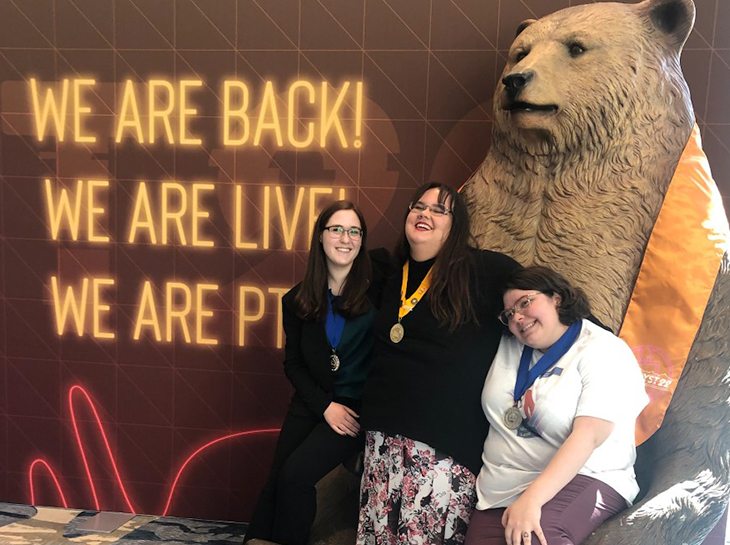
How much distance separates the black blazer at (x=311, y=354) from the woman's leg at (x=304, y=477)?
0.27 ft

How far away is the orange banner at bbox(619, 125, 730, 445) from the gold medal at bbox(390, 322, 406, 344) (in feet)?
1.84

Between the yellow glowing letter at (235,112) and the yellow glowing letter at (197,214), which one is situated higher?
the yellow glowing letter at (235,112)

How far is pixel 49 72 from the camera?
2.39 m

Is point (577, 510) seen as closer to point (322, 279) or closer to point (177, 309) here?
point (322, 279)

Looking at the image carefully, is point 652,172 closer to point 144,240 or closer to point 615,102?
point 615,102

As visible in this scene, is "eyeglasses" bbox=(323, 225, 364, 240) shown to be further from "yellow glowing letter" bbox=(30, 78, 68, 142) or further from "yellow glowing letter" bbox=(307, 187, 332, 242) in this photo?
"yellow glowing letter" bbox=(30, 78, 68, 142)

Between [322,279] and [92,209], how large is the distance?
1.28 m

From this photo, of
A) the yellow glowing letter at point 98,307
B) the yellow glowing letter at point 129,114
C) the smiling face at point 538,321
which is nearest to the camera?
the smiling face at point 538,321

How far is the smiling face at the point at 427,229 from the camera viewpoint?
1484 mm

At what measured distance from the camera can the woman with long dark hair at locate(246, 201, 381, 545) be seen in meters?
1.62

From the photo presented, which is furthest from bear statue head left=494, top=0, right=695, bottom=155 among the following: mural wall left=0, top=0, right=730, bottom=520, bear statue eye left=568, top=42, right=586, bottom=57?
mural wall left=0, top=0, right=730, bottom=520

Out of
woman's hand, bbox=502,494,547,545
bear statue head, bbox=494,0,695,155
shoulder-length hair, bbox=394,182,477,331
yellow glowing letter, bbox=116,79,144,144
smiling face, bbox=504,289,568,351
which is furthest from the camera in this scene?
yellow glowing letter, bbox=116,79,144,144

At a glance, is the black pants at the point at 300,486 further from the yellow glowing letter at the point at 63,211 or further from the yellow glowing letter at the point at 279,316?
the yellow glowing letter at the point at 63,211

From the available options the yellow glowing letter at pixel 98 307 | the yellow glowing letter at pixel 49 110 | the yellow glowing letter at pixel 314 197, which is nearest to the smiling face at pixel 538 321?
the yellow glowing letter at pixel 314 197
